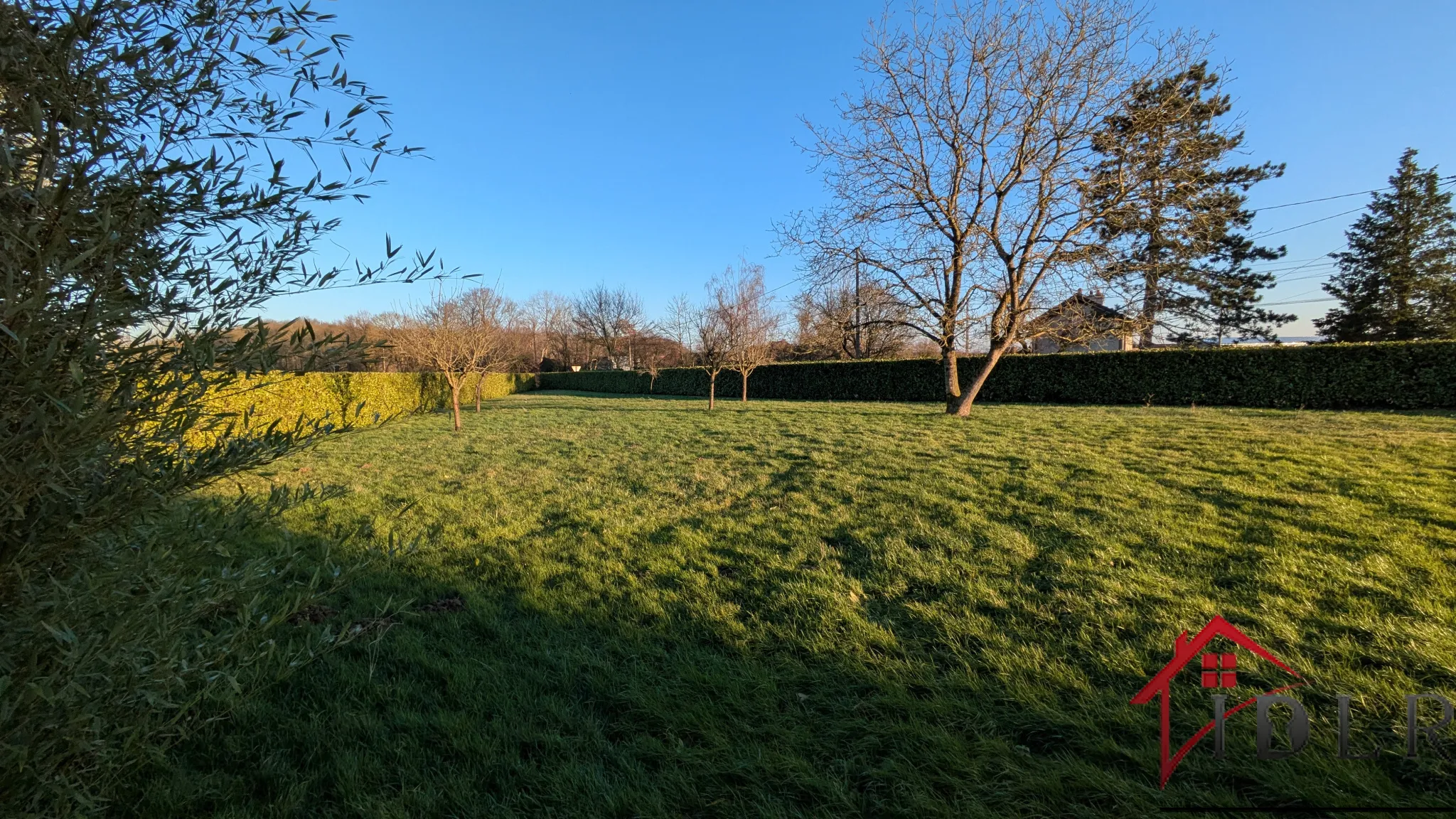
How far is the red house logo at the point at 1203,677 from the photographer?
1.98 metres

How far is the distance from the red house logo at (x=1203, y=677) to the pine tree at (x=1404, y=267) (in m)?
35.3

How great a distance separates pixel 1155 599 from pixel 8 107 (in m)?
5.01

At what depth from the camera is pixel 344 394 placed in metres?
2.12

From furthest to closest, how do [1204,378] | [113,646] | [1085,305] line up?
[1204,378], [1085,305], [113,646]

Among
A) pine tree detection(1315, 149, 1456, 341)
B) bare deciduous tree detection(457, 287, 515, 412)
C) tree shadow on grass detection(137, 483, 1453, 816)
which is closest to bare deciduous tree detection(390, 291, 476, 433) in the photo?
bare deciduous tree detection(457, 287, 515, 412)

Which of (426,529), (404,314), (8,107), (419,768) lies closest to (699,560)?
(419,768)

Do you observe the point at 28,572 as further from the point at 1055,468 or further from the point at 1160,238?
the point at 1160,238

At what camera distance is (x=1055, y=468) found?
5992mm

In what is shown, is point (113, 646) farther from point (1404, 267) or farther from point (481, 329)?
point (1404, 267)

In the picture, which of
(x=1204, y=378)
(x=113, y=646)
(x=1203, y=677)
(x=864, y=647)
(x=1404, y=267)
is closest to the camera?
(x=113, y=646)

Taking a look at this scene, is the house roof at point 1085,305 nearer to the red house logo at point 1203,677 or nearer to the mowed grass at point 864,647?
the mowed grass at point 864,647

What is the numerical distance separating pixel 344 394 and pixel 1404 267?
→ 1594 inches

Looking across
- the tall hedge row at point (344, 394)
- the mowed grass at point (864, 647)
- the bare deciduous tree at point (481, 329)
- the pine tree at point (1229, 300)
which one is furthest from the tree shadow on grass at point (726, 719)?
the pine tree at point (1229, 300)

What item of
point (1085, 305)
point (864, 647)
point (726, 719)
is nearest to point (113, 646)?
point (726, 719)
